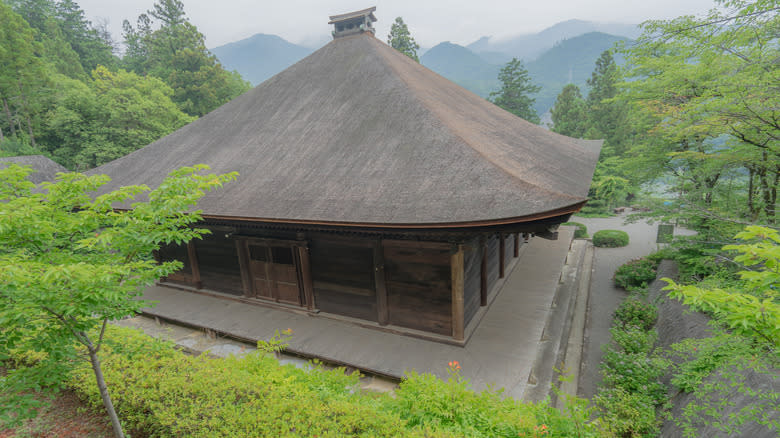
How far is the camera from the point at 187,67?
111 ft

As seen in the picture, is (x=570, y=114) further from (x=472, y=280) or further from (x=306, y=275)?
(x=306, y=275)

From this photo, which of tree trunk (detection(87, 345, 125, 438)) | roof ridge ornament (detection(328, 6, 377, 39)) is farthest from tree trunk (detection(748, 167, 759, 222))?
tree trunk (detection(87, 345, 125, 438))

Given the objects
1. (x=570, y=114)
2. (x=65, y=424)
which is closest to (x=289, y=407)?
(x=65, y=424)

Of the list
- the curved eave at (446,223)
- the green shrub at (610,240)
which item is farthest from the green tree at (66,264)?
the green shrub at (610,240)

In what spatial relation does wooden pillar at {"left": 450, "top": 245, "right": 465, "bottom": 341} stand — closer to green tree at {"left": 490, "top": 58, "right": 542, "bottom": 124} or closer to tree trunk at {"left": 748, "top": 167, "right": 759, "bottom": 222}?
tree trunk at {"left": 748, "top": 167, "right": 759, "bottom": 222}

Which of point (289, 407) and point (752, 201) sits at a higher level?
Result: point (752, 201)

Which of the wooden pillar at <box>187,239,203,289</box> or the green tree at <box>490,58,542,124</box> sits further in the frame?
the green tree at <box>490,58,542,124</box>

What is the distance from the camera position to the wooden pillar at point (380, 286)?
269 inches

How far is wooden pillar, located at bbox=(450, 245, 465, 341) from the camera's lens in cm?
604

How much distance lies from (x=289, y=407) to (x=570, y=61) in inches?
7878

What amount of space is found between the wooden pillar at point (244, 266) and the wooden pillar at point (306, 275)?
5.92 feet

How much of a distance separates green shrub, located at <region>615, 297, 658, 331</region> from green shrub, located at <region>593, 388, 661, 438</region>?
3.74 metres

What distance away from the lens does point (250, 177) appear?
821 centimetres

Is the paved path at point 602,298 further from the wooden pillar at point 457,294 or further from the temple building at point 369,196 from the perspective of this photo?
the wooden pillar at point 457,294
